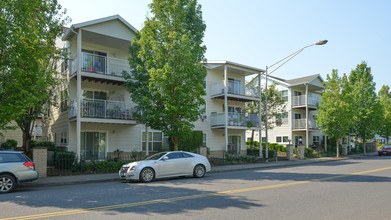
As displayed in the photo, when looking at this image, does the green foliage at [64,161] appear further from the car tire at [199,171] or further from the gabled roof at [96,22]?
the gabled roof at [96,22]

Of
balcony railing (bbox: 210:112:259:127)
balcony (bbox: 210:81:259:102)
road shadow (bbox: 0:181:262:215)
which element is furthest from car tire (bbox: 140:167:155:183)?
balcony (bbox: 210:81:259:102)

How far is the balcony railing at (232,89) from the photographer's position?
27.6 meters

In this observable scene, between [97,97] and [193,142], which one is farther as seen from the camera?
[193,142]

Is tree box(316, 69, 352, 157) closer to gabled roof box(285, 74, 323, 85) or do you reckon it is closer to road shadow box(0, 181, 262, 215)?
gabled roof box(285, 74, 323, 85)

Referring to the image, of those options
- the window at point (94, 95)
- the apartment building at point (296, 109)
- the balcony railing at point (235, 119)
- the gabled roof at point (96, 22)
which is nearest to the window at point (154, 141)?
the window at point (94, 95)

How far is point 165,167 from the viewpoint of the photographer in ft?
44.2

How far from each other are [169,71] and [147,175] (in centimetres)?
588

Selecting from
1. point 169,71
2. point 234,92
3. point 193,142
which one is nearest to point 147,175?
point 169,71

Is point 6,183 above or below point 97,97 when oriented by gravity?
below

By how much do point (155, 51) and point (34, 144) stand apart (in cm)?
1377

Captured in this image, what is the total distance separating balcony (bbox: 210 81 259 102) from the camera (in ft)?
89.6

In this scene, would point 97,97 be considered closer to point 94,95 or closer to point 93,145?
point 94,95

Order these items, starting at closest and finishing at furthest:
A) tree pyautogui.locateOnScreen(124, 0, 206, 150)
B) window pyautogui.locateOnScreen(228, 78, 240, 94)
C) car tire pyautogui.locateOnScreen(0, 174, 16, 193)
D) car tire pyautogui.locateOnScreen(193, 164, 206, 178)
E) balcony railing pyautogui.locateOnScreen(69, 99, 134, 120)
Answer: car tire pyautogui.locateOnScreen(0, 174, 16, 193) → car tire pyautogui.locateOnScreen(193, 164, 206, 178) → tree pyautogui.locateOnScreen(124, 0, 206, 150) → balcony railing pyautogui.locateOnScreen(69, 99, 134, 120) → window pyautogui.locateOnScreen(228, 78, 240, 94)

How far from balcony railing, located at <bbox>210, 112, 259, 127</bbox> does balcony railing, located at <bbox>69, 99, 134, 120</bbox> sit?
9004 mm
